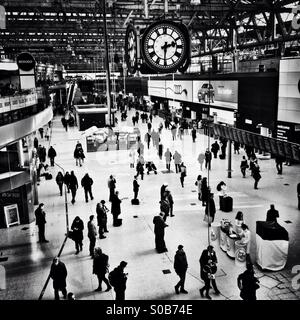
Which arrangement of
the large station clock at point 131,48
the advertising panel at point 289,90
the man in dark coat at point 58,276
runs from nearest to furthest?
the large station clock at point 131,48 < the man in dark coat at point 58,276 < the advertising panel at point 289,90

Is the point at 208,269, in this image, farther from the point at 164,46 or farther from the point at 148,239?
the point at 164,46

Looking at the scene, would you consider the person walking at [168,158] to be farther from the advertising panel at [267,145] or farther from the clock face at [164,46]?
the clock face at [164,46]

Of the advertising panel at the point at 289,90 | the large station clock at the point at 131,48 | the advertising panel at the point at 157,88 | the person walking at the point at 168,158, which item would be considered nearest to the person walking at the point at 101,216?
the large station clock at the point at 131,48

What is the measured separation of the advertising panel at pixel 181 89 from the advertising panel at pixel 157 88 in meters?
1.06

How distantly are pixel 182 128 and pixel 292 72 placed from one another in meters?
12.7

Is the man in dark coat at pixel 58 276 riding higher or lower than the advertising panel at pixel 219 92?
lower

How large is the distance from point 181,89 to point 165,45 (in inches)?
935

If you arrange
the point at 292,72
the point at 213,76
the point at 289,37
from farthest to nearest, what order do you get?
the point at 213,76 < the point at 289,37 < the point at 292,72

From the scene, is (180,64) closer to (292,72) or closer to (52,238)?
(52,238)

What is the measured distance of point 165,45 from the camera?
19.3 feet

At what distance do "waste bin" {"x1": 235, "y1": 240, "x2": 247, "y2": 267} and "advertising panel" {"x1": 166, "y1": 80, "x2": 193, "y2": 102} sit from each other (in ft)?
63.8

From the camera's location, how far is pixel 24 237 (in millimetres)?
11305

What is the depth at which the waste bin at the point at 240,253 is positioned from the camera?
28.8 feet
